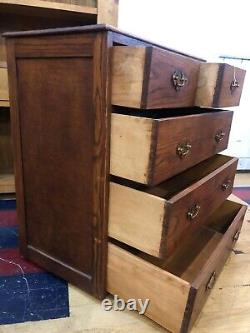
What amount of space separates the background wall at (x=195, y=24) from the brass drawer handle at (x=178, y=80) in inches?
34.8

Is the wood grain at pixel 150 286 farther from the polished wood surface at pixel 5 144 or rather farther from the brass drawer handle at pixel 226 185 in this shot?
the polished wood surface at pixel 5 144

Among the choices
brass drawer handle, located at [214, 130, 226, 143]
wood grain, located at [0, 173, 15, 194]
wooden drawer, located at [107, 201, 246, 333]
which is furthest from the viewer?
wood grain, located at [0, 173, 15, 194]

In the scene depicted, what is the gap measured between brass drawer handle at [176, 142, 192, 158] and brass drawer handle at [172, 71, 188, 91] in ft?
0.48

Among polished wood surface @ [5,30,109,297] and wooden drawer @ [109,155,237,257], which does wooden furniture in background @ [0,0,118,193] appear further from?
wooden drawer @ [109,155,237,257]

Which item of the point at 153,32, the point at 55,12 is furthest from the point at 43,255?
the point at 153,32

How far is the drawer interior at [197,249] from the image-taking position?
88 cm

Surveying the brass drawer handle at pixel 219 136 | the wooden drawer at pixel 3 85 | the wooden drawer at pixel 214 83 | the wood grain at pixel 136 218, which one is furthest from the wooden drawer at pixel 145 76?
the wooden drawer at pixel 3 85

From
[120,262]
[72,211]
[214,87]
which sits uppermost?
[214,87]

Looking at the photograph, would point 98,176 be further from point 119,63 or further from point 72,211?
point 119,63

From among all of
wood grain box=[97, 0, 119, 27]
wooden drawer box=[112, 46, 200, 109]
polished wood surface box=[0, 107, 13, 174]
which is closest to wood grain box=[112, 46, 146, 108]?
wooden drawer box=[112, 46, 200, 109]

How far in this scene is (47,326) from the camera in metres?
0.74

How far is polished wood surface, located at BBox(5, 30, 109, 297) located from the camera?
662mm

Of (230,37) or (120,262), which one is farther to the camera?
(230,37)

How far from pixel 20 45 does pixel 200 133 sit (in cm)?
58
